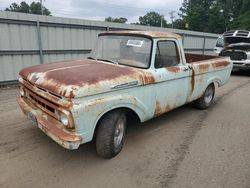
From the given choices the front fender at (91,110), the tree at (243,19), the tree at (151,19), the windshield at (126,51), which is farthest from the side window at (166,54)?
the tree at (151,19)

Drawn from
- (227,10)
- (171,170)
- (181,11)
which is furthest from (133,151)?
(181,11)

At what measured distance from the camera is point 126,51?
4004 mm

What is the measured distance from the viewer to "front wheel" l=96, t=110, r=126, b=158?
10.4 ft

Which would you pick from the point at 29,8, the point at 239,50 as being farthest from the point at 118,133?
the point at 29,8

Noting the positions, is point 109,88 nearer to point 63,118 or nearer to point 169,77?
point 63,118

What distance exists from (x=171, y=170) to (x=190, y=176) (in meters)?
0.27

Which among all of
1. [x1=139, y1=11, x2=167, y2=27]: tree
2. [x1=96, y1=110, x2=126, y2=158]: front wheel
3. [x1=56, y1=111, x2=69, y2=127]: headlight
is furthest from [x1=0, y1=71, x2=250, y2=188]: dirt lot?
[x1=139, y1=11, x2=167, y2=27]: tree

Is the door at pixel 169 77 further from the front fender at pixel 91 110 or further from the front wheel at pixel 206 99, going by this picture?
the front wheel at pixel 206 99

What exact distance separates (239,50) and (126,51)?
9.41 m

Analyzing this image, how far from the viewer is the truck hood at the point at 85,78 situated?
2788 millimetres

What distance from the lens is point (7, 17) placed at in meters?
7.23

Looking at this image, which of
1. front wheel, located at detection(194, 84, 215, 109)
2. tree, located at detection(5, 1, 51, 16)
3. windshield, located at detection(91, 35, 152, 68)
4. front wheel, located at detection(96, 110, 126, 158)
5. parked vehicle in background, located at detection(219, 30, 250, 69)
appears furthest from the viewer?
tree, located at detection(5, 1, 51, 16)

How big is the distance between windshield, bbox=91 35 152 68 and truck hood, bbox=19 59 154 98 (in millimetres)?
232

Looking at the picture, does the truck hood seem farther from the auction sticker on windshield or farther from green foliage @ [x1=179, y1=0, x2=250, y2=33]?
green foliage @ [x1=179, y1=0, x2=250, y2=33]
